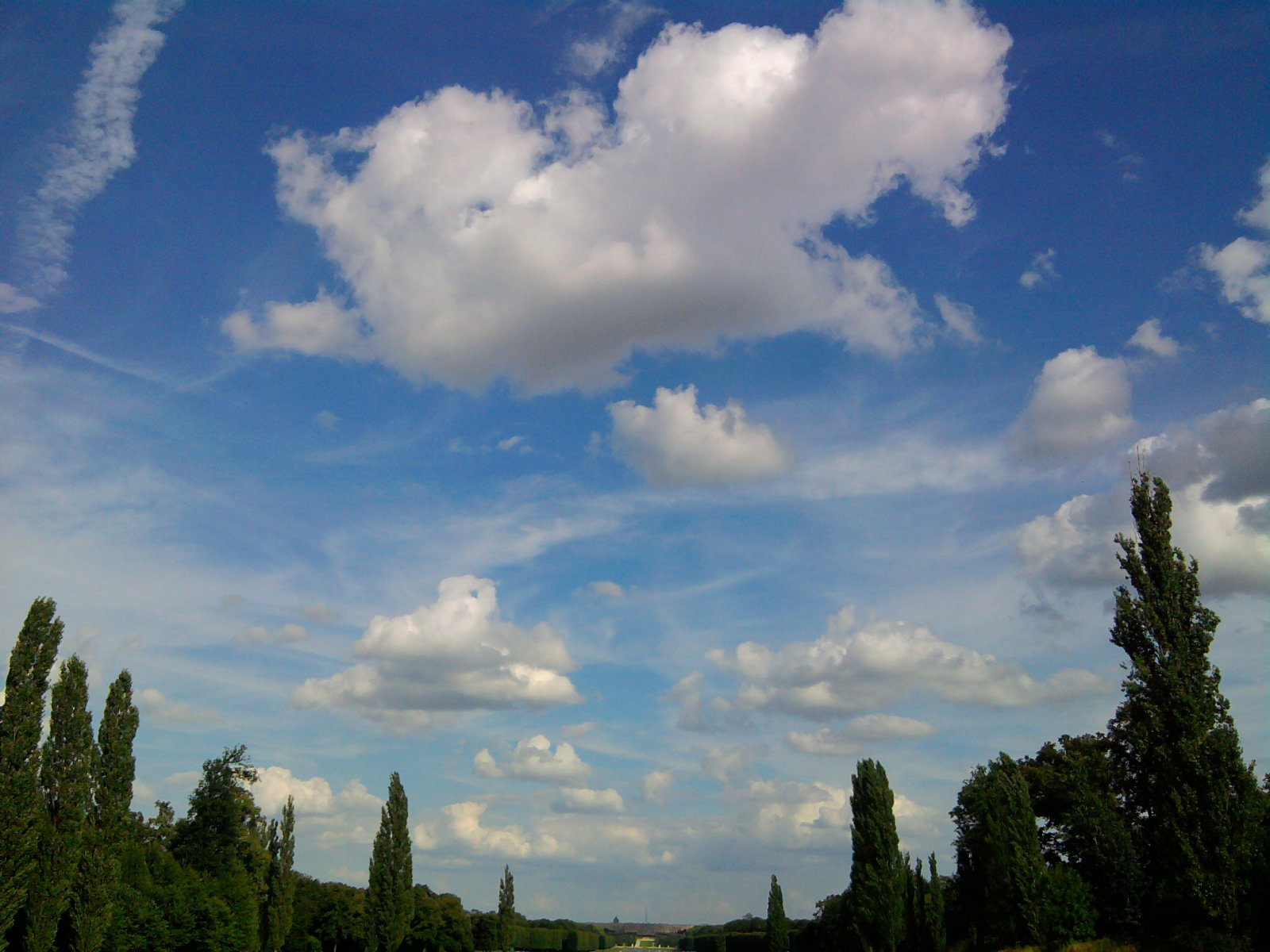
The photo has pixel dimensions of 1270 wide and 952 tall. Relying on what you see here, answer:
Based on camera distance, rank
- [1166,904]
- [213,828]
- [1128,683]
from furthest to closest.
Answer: [213,828]
[1166,904]
[1128,683]

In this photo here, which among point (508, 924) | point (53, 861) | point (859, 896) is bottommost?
point (508, 924)

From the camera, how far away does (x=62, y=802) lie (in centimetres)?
4262

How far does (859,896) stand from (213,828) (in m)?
50.4

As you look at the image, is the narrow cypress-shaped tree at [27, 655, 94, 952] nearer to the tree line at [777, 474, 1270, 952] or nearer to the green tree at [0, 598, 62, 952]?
the green tree at [0, 598, 62, 952]

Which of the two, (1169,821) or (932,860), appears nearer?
(1169,821)

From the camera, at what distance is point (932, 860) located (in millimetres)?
59344

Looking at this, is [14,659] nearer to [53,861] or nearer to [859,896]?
[53,861]

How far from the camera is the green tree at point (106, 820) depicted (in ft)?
137

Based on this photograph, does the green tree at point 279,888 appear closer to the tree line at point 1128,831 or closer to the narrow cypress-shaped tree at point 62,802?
the narrow cypress-shaped tree at point 62,802

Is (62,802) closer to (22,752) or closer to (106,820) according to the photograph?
(106,820)

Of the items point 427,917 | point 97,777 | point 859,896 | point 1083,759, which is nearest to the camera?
point 97,777

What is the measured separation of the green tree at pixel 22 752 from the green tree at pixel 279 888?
32.1 meters

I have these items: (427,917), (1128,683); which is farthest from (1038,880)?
(427,917)

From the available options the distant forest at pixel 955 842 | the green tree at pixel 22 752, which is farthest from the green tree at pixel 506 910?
the green tree at pixel 22 752
